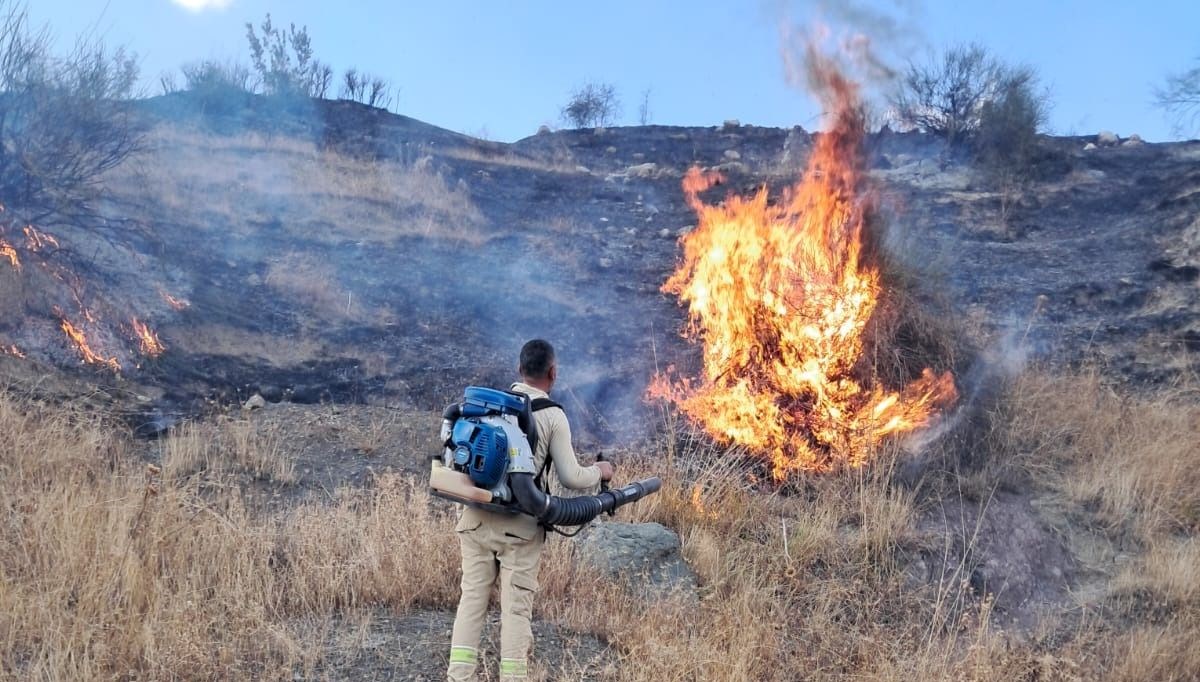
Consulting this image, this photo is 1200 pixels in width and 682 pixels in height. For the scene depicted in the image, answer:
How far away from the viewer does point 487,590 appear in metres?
3.62

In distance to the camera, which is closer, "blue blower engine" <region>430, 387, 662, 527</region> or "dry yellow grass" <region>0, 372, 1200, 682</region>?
"blue blower engine" <region>430, 387, 662, 527</region>

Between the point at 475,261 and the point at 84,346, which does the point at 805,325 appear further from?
the point at 475,261

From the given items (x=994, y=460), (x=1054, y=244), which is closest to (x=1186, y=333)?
(x=1054, y=244)

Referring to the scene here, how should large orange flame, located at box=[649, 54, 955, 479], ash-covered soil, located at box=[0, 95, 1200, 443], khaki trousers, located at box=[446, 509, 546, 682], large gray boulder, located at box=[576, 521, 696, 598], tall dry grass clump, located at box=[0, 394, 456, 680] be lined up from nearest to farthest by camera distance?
1. khaki trousers, located at box=[446, 509, 546, 682]
2. tall dry grass clump, located at box=[0, 394, 456, 680]
3. large gray boulder, located at box=[576, 521, 696, 598]
4. large orange flame, located at box=[649, 54, 955, 479]
5. ash-covered soil, located at box=[0, 95, 1200, 443]

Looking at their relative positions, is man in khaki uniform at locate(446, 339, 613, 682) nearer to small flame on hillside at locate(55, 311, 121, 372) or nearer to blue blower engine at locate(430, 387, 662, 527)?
blue blower engine at locate(430, 387, 662, 527)

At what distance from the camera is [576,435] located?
8.43 meters

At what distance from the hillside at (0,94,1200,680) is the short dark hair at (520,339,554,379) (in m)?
1.39

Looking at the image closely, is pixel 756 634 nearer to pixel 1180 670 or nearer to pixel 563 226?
pixel 1180 670

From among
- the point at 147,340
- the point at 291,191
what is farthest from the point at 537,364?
the point at 291,191

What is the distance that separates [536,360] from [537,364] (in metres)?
0.02

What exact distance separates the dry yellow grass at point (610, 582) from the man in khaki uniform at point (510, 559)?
451 millimetres

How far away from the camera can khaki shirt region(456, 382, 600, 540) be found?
3539mm

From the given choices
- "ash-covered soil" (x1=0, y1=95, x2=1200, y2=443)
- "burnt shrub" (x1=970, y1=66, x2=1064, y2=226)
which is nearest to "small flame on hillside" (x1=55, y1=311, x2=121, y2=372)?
"ash-covered soil" (x1=0, y1=95, x2=1200, y2=443)

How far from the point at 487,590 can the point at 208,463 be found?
4.19m
